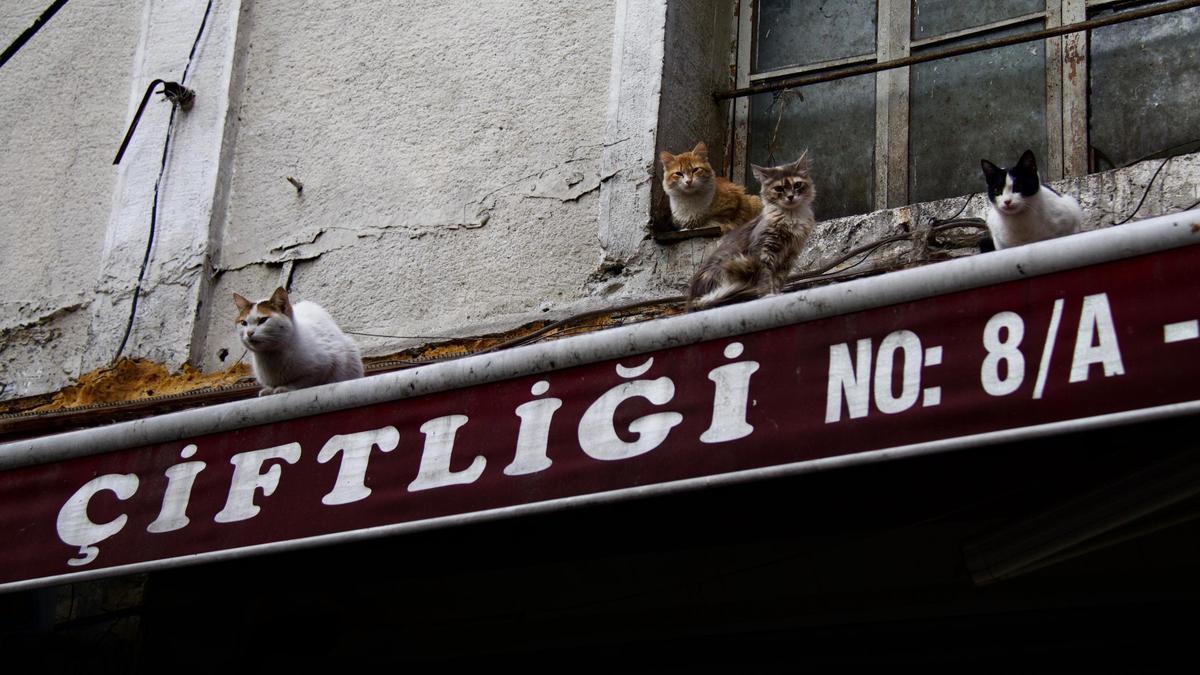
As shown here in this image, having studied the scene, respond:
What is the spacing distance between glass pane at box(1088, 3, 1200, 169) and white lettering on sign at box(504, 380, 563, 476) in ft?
8.60

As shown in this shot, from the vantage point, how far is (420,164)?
615cm

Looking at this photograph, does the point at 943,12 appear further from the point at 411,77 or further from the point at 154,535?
the point at 154,535

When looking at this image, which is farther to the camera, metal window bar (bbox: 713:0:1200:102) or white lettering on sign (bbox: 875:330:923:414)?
metal window bar (bbox: 713:0:1200:102)

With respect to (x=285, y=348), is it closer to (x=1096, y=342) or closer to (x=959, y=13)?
(x=1096, y=342)

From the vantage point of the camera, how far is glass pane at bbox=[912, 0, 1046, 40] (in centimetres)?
566

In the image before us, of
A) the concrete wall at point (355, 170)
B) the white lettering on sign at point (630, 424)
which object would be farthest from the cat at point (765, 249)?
the white lettering on sign at point (630, 424)

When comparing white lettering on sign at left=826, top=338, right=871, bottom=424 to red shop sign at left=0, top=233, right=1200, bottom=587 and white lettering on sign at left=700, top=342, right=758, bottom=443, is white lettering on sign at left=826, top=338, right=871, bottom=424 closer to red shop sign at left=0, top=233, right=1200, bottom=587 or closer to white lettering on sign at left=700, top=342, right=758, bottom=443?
red shop sign at left=0, top=233, right=1200, bottom=587

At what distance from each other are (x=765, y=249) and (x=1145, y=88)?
1671 millimetres

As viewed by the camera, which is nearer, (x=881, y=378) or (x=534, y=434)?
(x=881, y=378)

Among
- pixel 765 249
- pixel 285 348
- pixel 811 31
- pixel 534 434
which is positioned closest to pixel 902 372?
pixel 534 434

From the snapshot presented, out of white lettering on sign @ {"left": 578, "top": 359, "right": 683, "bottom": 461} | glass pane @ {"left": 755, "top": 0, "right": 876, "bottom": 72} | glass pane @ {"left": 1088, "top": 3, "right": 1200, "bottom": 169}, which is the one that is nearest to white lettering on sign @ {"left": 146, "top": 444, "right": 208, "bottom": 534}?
white lettering on sign @ {"left": 578, "top": 359, "right": 683, "bottom": 461}

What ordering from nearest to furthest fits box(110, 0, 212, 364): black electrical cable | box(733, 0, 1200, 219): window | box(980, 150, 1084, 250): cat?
box(980, 150, 1084, 250): cat < box(733, 0, 1200, 219): window < box(110, 0, 212, 364): black electrical cable

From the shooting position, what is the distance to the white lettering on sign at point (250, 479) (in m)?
4.01

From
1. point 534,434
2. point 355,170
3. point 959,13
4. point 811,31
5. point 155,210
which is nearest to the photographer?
point 534,434
